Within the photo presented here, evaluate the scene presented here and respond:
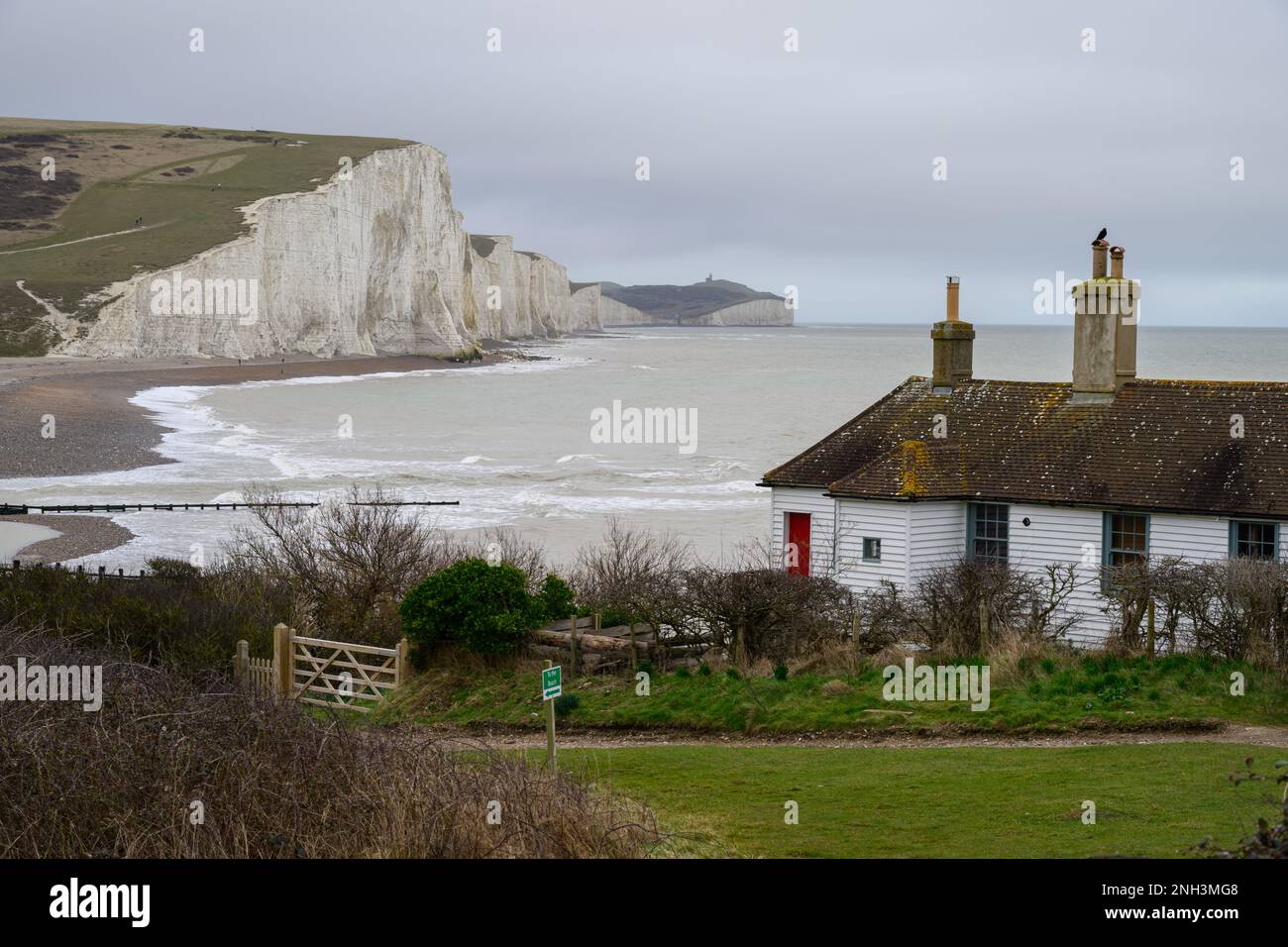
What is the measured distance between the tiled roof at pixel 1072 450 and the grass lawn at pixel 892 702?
22.7ft

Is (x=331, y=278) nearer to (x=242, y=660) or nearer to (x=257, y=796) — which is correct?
(x=242, y=660)

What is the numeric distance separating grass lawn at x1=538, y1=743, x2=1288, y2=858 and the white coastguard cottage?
896 centimetres

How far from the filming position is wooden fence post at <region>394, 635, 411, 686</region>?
783 inches

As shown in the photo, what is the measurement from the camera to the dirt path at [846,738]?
1446cm

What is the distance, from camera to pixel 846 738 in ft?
51.1

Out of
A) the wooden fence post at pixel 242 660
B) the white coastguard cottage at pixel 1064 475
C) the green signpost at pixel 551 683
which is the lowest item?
the wooden fence post at pixel 242 660

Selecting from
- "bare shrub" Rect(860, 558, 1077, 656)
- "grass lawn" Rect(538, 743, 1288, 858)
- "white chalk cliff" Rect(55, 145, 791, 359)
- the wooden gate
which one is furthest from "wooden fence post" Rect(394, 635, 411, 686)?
Answer: "white chalk cliff" Rect(55, 145, 791, 359)

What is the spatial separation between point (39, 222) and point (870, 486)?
139282 millimetres

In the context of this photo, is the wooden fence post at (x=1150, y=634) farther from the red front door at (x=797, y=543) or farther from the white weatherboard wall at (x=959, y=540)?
the red front door at (x=797, y=543)

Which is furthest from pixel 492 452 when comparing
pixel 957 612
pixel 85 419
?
pixel 957 612

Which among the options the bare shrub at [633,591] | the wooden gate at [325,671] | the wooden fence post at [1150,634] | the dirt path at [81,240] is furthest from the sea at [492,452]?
the dirt path at [81,240]

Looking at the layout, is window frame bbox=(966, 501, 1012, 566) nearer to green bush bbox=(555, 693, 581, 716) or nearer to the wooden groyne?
green bush bbox=(555, 693, 581, 716)
